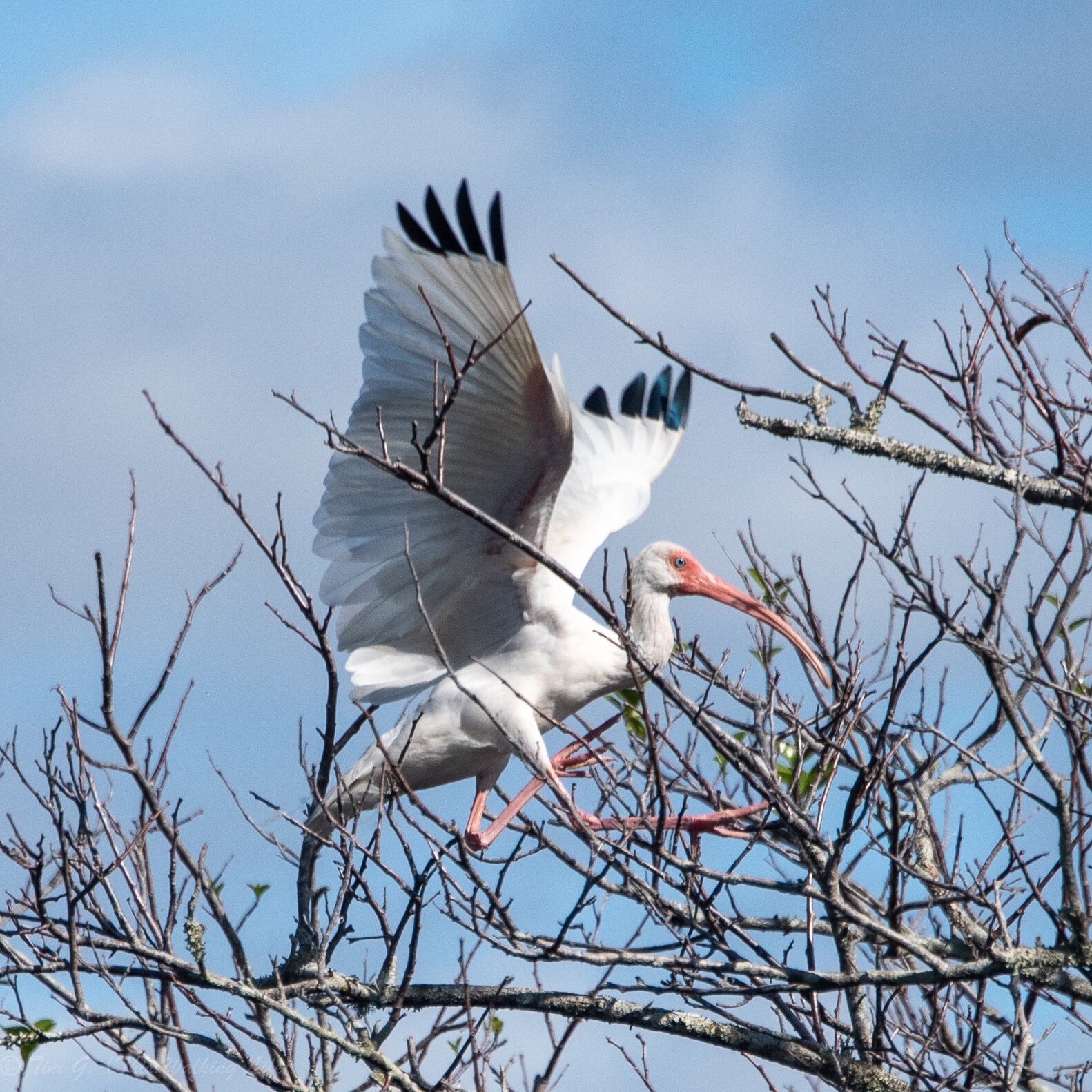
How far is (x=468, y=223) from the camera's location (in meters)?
5.16

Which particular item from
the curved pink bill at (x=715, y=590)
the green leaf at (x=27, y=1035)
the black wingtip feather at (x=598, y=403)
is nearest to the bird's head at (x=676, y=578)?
the curved pink bill at (x=715, y=590)

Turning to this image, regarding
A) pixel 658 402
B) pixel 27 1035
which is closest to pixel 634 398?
pixel 658 402

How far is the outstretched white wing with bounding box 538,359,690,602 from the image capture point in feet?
22.2

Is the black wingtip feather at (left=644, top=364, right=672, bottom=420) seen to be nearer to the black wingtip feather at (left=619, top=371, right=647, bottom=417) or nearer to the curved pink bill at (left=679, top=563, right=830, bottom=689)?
the black wingtip feather at (left=619, top=371, right=647, bottom=417)

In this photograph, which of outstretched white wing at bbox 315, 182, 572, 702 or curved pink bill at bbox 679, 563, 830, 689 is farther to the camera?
curved pink bill at bbox 679, 563, 830, 689

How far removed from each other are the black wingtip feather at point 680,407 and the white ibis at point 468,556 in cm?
119

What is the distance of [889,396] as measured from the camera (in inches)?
180

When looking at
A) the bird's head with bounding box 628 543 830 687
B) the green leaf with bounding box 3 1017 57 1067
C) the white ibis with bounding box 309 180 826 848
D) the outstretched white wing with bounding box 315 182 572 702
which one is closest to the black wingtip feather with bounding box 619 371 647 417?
the white ibis with bounding box 309 180 826 848

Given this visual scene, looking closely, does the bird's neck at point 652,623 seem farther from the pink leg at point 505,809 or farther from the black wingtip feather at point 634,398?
the black wingtip feather at point 634,398

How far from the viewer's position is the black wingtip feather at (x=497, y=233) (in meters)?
5.12

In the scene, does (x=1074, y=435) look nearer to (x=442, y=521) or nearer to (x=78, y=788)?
(x=442, y=521)

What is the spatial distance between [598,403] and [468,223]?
277cm

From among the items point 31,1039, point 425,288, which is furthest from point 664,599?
point 31,1039

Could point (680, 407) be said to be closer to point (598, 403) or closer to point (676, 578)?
point (598, 403)
